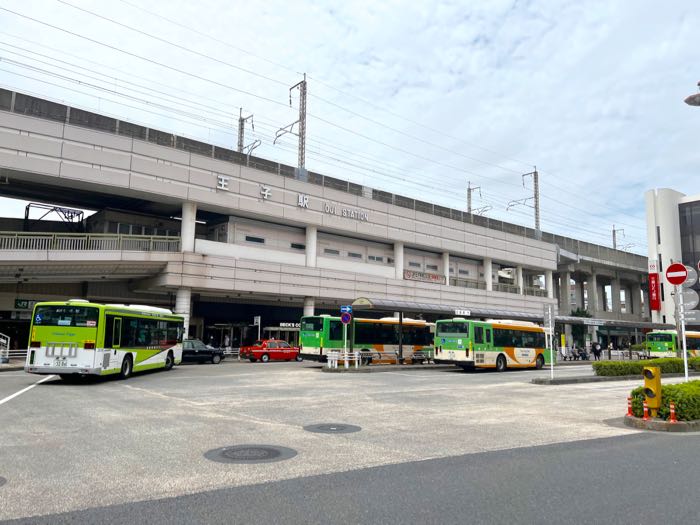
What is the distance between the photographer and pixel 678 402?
10.5 m

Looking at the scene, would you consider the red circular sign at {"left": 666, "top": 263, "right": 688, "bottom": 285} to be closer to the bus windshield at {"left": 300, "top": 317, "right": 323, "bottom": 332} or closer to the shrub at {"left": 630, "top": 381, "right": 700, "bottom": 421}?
the shrub at {"left": 630, "top": 381, "right": 700, "bottom": 421}

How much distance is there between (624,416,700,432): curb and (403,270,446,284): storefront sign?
39.8 meters

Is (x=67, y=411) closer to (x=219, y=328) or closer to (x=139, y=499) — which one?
(x=139, y=499)

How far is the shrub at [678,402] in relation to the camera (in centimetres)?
1048

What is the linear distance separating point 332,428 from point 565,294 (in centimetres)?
6813

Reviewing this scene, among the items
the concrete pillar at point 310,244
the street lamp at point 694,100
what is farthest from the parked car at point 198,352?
the street lamp at point 694,100

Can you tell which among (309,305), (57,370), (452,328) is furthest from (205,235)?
(57,370)

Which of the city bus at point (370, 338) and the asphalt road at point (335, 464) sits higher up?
the city bus at point (370, 338)

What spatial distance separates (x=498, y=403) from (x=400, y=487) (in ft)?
30.3

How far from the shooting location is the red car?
35.6 metres

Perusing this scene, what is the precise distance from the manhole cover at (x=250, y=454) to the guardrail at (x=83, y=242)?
25544 mm

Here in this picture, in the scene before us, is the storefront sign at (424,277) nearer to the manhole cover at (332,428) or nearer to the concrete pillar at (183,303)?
the concrete pillar at (183,303)

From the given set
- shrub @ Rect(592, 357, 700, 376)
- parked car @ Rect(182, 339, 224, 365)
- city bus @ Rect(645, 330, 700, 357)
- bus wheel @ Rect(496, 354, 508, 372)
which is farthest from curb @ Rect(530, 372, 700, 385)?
city bus @ Rect(645, 330, 700, 357)

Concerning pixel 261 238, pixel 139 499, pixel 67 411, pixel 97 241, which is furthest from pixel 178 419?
pixel 261 238
